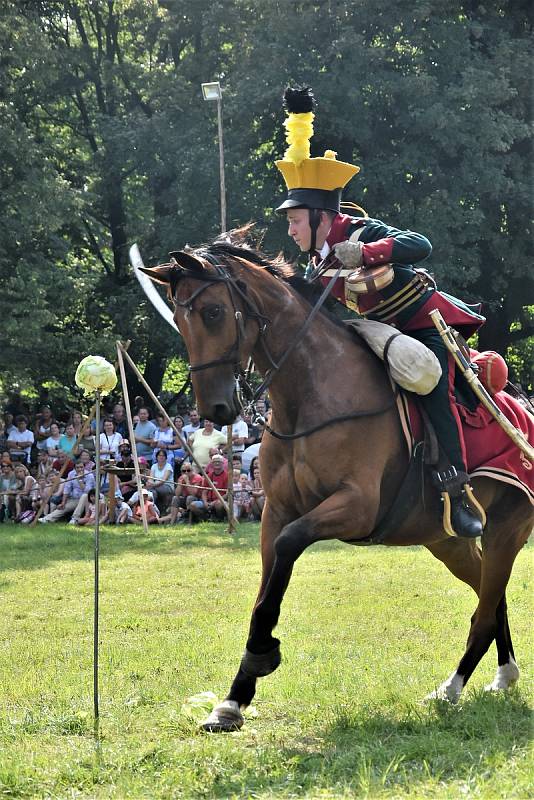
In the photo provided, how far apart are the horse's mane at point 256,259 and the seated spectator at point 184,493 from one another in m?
11.6

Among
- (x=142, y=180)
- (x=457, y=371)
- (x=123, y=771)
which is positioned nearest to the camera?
(x=123, y=771)

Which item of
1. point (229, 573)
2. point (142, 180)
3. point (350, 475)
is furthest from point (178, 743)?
point (142, 180)

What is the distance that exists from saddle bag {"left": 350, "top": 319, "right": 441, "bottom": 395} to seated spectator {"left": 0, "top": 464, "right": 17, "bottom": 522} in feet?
45.8

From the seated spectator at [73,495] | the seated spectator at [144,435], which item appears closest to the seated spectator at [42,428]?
the seated spectator at [73,495]

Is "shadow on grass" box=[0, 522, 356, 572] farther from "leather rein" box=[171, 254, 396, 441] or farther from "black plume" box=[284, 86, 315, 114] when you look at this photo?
"black plume" box=[284, 86, 315, 114]

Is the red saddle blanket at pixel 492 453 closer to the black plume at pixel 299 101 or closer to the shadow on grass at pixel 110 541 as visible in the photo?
the black plume at pixel 299 101

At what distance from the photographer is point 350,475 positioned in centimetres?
592

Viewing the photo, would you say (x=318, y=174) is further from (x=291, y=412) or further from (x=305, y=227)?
(x=291, y=412)

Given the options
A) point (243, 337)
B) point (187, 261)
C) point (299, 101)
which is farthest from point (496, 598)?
point (299, 101)

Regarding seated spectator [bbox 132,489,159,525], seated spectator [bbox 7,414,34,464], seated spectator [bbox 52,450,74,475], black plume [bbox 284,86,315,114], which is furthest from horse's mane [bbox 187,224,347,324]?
seated spectator [bbox 7,414,34,464]

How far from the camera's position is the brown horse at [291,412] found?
18.6 ft

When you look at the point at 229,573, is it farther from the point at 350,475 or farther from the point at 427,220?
the point at 427,220

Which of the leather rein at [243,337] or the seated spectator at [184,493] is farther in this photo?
the seated spectator at [184,493]

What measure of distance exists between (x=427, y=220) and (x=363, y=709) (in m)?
18.9
